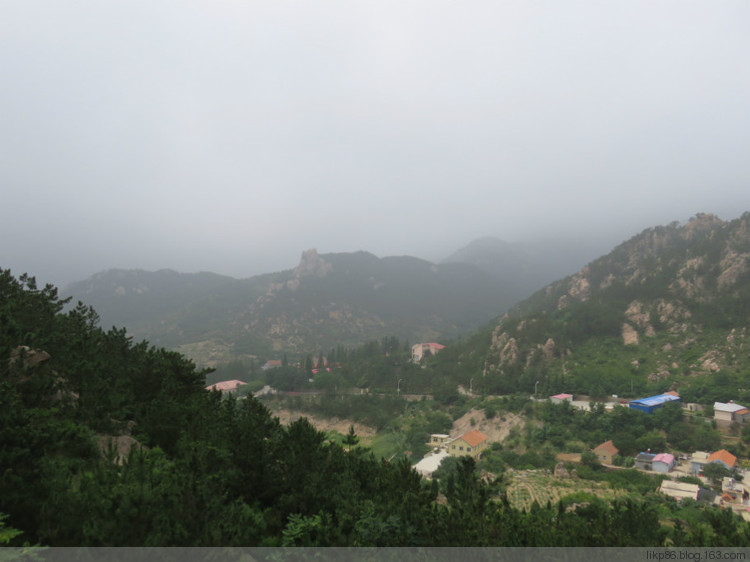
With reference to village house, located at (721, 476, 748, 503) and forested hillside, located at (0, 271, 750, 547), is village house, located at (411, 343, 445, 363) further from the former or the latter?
forested hillside, located at (0, 271, 750, 547)

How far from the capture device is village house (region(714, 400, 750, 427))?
3231 cm

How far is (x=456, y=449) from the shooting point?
34.5 metres

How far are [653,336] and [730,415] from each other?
21.1m

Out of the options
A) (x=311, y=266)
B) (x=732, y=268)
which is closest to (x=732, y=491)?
(x=732, y=268)

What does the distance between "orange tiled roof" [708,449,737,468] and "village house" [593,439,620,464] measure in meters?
6.09

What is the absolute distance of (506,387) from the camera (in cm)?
5062

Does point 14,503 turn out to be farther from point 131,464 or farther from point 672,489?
point 672,489

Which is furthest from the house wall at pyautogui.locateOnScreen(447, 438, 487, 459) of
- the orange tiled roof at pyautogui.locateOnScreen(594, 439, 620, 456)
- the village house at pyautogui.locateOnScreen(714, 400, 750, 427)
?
the village house at pyautogui.locateOnScreen(714, 400, 750, 427)

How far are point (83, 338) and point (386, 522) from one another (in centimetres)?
1576

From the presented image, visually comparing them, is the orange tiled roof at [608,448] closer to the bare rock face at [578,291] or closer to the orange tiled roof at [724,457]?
the orange tiled roof at [724,457]

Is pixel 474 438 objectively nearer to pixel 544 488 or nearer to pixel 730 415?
pixel 544 488

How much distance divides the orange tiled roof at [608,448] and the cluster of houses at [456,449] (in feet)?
32.1

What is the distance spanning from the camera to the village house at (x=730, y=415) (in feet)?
106

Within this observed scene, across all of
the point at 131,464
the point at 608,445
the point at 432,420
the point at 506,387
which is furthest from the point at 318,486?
the point at 506,387
